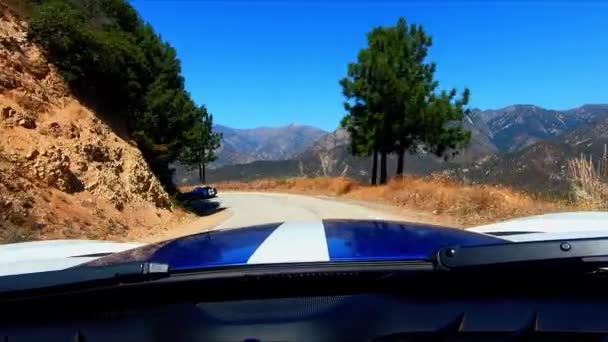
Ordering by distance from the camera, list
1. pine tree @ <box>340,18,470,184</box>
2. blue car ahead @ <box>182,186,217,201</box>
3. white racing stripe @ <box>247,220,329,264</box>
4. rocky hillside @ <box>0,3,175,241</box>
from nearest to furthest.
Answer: white racing stripe @ <box>247,220,329,264</box> → rocky hillside @ <box>0,3,175,241</box> → pine tree @ <box>340,18,470,184</box> → blue car ahead @ <box>182,186,217,201</box>

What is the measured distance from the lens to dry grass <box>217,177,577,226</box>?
17125 mm

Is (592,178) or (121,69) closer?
(592,178)

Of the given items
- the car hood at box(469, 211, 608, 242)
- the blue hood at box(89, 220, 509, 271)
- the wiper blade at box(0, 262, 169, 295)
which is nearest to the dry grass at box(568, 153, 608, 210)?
the car hood at box(469, 211, 608, 242)

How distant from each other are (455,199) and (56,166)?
14.5 metres

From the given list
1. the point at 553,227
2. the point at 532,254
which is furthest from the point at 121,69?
the point at 532,254

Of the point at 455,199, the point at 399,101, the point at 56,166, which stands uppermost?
the point at 399,101

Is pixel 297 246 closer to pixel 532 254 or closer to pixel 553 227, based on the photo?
pixel 532 254

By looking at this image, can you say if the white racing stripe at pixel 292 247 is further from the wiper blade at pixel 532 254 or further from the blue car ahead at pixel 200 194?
the blue car ahead at pixel 200 194

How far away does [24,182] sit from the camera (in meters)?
16.1

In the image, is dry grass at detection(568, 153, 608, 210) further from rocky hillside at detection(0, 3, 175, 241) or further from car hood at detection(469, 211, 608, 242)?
rocky hillside at detection(0, 3, 175, 241)

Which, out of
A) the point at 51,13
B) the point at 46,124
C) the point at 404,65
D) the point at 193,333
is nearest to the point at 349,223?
the point at 193,333

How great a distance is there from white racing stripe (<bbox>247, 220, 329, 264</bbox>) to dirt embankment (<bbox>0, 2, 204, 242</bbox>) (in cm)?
1185

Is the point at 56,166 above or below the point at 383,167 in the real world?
above

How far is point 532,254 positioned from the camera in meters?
1.91
